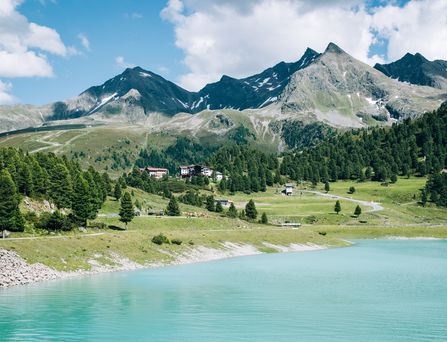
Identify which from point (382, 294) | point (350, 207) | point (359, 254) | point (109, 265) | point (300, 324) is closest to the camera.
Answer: point (300, 324)

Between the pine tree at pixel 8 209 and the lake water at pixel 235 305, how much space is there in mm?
19556

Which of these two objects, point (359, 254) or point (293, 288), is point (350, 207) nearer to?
point (359, 254)

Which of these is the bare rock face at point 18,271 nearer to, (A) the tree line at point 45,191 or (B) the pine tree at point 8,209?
(B) the pine tree at point 8,209

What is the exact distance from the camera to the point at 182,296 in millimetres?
53281

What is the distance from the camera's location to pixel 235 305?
4809 centimetres

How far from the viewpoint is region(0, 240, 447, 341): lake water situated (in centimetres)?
3708

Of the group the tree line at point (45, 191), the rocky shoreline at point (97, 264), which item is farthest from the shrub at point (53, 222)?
the rocky shoreline at point (97, 264)

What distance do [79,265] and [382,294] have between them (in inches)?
1584

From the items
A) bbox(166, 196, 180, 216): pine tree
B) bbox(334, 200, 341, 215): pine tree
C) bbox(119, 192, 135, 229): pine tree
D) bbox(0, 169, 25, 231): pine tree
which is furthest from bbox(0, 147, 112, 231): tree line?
bbox(334, 200, 341, 215): pine tree

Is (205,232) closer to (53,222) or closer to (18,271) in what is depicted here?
(53,222)

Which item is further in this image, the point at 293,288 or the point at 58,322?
the point at 293,288

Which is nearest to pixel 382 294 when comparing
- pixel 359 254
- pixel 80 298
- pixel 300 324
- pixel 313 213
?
pixel 300 324

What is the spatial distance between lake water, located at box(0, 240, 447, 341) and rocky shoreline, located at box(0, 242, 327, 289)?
115 inches

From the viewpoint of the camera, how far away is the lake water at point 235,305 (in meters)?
37.1
